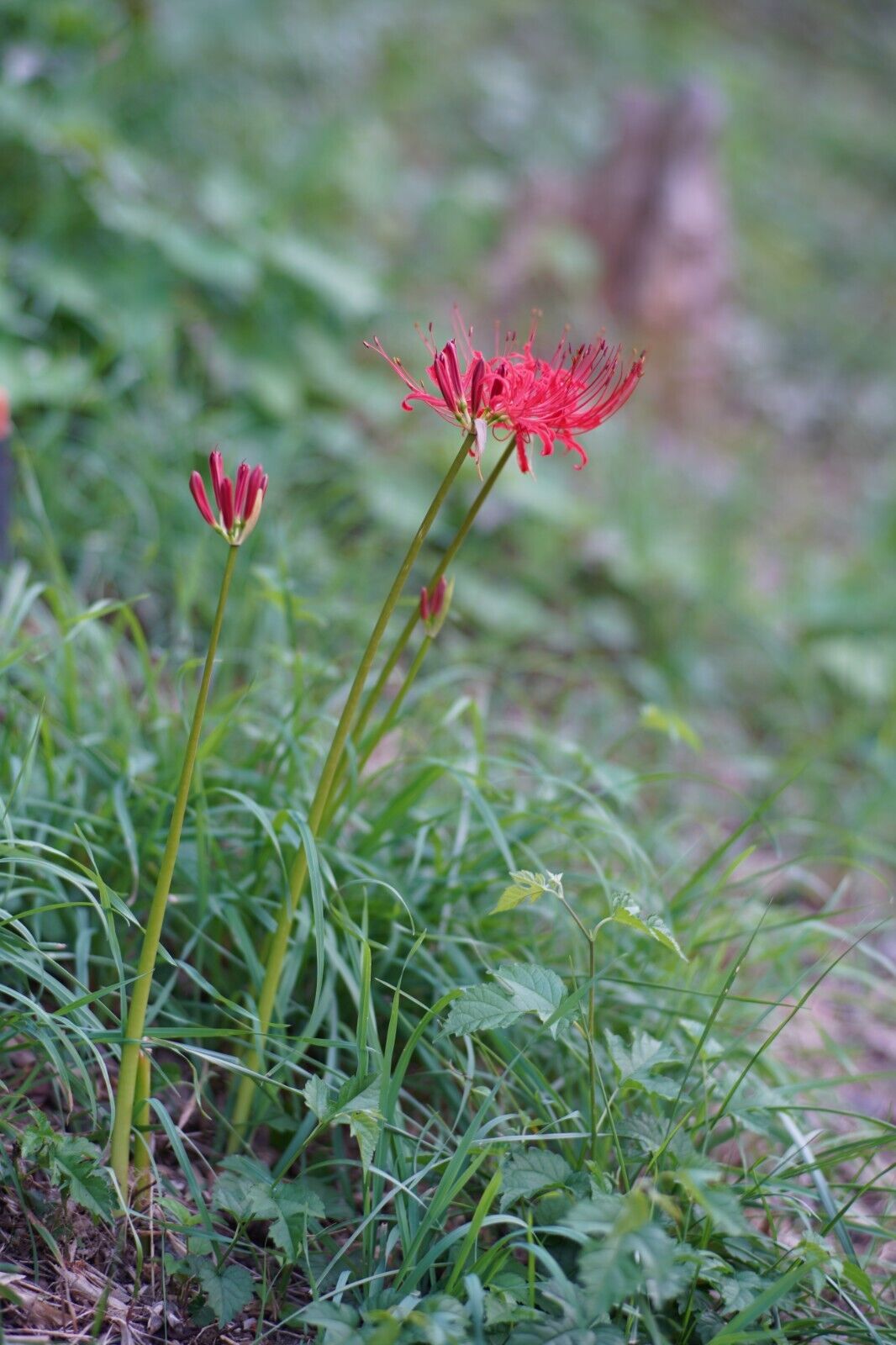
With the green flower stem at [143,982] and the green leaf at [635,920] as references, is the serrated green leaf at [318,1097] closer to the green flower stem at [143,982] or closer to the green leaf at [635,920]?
the green flower stem at [143,982]

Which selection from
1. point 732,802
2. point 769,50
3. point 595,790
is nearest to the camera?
point 595,790

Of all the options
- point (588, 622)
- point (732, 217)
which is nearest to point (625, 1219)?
point (588, 622)

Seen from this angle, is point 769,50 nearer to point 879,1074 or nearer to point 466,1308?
point 879,1074

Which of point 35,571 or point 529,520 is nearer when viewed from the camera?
point 35,571

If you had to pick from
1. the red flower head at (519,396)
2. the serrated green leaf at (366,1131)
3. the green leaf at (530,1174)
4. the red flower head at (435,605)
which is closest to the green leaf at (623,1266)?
the green leaf at (530,1174)

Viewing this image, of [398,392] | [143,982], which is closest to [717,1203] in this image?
[143,982]

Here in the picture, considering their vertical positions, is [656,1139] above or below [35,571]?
below

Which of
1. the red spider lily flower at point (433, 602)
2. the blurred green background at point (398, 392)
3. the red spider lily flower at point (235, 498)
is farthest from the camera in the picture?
the blurred green background at point (398, 392)

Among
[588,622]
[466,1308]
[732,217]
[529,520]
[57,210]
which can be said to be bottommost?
[466,1308]
